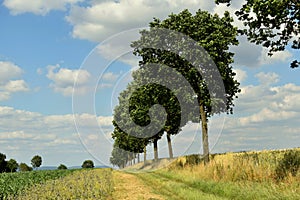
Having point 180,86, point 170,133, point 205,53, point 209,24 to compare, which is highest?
point 209,24

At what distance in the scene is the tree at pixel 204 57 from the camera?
31.9 meters

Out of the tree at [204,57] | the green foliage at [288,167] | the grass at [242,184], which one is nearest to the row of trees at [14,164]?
the tree at [204,57]

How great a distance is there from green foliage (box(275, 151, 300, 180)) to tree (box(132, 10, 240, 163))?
43.8 feet

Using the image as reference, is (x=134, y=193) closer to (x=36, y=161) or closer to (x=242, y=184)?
(x=242, y=184)

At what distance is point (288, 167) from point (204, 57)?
1585 cm

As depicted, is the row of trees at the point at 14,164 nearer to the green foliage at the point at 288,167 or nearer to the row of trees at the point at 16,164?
the row of trees at the point at 16,164

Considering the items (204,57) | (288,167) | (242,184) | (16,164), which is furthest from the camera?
(16,164)

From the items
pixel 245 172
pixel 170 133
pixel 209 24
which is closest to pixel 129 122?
pixel 170 133

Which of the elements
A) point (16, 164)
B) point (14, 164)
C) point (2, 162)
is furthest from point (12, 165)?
point (2, 162)

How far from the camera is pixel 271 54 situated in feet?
58.8

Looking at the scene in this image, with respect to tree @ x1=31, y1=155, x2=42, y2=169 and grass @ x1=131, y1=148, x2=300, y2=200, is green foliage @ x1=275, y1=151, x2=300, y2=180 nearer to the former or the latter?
grass @ x1=131, y1=148, x2=300, y2=200

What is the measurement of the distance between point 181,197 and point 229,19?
70.8 ft

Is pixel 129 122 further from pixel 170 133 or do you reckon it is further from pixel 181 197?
pixel 181 197

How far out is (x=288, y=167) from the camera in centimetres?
1736
